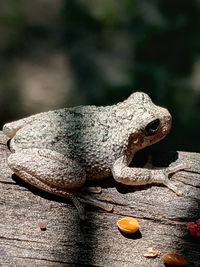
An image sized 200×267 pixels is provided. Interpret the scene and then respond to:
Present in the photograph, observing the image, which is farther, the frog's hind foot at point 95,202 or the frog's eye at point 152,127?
the frog's eye at point 152,127

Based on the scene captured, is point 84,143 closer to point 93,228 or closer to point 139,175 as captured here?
point 139,175

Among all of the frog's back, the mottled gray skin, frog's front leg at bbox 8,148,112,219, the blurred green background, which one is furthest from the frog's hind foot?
the blurred green background

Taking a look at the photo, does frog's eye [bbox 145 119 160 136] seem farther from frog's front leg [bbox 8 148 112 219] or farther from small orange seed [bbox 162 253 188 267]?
small orange seed [bbox 162 253 188 267]

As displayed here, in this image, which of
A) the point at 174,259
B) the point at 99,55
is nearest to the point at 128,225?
the point at 174,259

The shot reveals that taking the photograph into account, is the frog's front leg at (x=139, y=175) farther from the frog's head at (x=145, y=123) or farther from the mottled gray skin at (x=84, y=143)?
the frog's head at (x=145, y=123)

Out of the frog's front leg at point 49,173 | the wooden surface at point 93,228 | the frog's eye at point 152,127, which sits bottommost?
the wooden surface at point 93,228

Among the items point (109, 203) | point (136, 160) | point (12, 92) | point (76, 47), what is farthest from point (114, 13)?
point (109, 203)

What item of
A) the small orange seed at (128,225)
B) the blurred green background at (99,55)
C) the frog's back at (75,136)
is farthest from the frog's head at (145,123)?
the blurred green background at (99,55)
